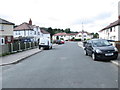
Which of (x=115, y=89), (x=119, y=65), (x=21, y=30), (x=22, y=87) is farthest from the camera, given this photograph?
(x=21, y=30)

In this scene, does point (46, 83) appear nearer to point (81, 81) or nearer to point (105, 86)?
point (81, 81)

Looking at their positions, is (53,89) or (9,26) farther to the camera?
(9,26)

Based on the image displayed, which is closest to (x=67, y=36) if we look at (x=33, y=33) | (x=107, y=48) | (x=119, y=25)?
(x=33, y=33)

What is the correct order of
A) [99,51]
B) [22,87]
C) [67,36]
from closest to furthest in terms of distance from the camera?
[22,87] → [99,51] → [67,36]

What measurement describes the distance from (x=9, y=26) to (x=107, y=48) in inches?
1050

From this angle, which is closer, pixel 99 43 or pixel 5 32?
pixel 99 43

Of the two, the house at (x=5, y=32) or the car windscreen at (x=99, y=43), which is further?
the house at (x=5, y=32)

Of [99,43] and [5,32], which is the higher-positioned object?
[5,32]

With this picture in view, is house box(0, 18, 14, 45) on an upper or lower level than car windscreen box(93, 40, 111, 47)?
upper

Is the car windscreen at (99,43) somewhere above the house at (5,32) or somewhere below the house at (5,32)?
below

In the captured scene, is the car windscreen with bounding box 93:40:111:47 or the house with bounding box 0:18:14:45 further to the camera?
the house with bounding box 0:18:14:45

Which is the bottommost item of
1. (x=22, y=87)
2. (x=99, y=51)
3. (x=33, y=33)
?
(x=22, y=87)

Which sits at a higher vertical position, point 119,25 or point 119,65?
point 119,25

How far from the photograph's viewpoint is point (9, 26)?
109 feet
